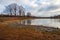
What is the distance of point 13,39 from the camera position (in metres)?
12.4

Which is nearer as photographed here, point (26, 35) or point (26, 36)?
point (26, 36)

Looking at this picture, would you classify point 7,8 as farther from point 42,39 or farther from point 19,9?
point 42,39

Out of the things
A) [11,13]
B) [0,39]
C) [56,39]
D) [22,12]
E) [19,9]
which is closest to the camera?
[0,39]

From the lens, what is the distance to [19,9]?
4338 inches

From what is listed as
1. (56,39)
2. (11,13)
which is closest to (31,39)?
(56,39)

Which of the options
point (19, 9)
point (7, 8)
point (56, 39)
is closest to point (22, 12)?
point (19, 9)

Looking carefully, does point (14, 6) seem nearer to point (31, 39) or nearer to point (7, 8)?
point (7, 8)

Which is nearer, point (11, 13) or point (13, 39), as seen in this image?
point (13, 39)

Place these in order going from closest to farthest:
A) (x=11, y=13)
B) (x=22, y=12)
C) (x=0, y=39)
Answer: (x=0, y=39)
(x=11, y=13)
(x=22, y=12)

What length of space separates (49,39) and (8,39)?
13.6ft

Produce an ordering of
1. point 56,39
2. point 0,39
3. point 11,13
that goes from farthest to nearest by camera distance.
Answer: point 11,13, point 56,39, point 0,39

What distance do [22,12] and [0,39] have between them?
10562 centimetres

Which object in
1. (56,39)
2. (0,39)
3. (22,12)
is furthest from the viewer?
(22,12)

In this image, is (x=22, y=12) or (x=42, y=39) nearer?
(x=42, y=39)
